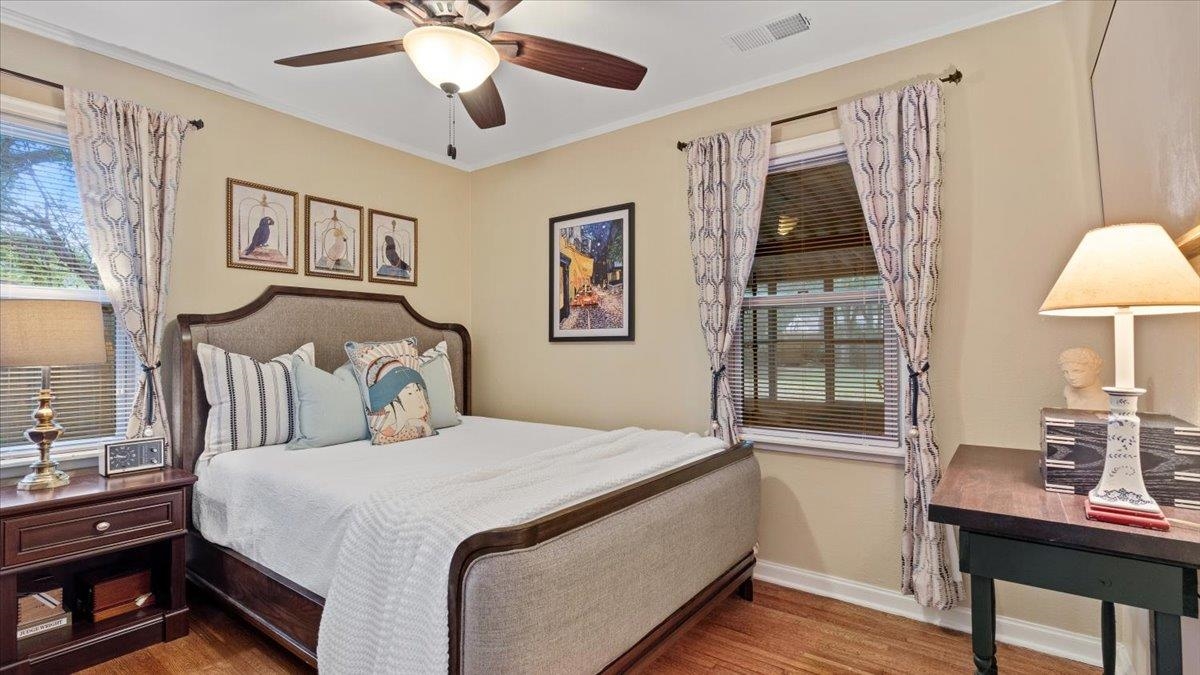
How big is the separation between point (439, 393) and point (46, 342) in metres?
1.69

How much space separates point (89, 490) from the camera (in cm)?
217

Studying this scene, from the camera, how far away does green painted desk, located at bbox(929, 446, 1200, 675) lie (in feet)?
3.80

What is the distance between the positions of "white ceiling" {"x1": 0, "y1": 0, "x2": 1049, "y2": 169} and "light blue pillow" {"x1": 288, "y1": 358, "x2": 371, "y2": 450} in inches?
59.4

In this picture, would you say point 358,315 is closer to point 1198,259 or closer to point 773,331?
point 773,331

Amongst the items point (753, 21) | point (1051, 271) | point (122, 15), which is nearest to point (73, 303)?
point (122, 15)

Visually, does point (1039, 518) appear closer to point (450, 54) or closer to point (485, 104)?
point (450, 54)

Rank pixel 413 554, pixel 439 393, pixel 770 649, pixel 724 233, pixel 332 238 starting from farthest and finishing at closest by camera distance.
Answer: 1. pixel 332 238
2. pixel 439 393
3. pixel 724 233
4. pixel 770 649
5. pixel 413 554

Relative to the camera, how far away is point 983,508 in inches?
53.6

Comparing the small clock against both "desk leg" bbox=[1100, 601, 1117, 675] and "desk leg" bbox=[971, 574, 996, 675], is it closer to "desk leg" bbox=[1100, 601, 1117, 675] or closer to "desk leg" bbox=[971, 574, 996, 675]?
"desk leg" bbox=[971, 574, 996, 675]

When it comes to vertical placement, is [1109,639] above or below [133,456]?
below

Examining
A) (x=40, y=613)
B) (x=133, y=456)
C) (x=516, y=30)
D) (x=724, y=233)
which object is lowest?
(x=40, y=613)

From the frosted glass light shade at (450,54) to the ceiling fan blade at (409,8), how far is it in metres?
0.07

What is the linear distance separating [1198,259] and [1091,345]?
1.05 metres

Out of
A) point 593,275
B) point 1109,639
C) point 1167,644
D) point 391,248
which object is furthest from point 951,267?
point 391,248
